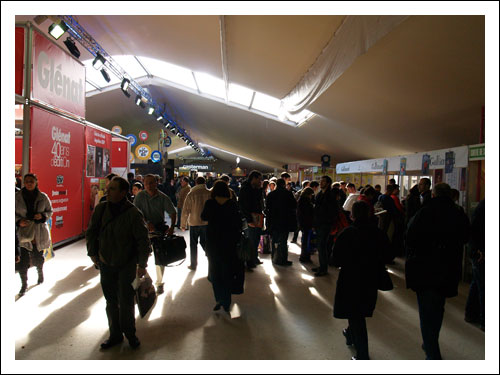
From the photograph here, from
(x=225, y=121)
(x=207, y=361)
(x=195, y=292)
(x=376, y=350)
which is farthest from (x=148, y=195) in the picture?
(x=225, y=121)

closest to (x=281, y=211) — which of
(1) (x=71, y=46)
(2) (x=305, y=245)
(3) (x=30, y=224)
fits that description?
(2) (x=305, y=245)

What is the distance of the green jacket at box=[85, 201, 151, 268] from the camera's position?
2.60 metres

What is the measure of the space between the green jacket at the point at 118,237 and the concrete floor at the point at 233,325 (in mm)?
827

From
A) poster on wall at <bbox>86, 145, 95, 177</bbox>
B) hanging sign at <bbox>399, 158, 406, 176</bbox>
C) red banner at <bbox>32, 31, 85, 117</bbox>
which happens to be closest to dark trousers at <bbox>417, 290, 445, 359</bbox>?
hanging sign at <bbox>399, 158, 406, 176</bbox>

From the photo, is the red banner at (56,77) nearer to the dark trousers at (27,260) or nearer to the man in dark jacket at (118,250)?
the dark trousers at (27,260)

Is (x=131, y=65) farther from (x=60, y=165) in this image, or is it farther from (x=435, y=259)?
(x=435, y=259)

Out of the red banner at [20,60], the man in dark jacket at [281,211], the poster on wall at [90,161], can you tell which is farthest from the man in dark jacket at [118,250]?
the poster on wall at [90,161]

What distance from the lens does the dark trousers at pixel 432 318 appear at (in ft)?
8.20

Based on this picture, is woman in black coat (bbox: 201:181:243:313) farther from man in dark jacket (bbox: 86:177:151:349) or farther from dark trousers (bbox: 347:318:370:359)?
dark trousers (bbox: 347:318:370:359)

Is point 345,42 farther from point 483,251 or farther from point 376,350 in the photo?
point 376,350

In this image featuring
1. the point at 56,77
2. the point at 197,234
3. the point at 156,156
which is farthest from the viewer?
the point at 156,156

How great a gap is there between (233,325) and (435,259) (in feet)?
6.60

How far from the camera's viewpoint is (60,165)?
6.13 meters

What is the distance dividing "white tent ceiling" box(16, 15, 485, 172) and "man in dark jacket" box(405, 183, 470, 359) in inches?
88.5
